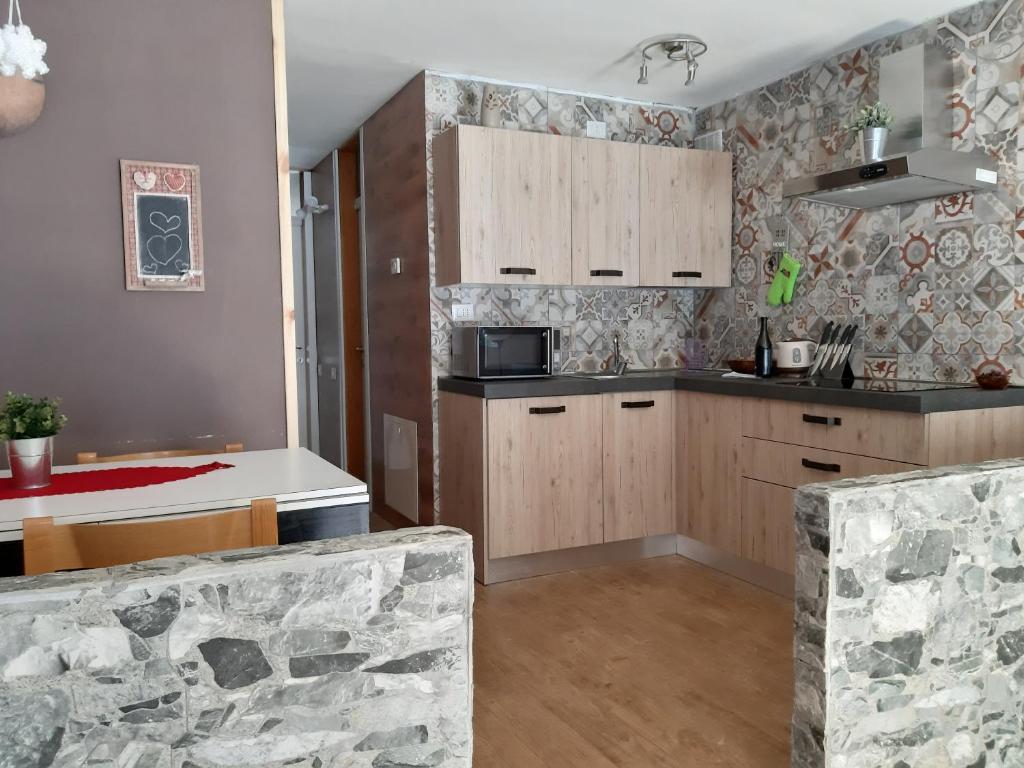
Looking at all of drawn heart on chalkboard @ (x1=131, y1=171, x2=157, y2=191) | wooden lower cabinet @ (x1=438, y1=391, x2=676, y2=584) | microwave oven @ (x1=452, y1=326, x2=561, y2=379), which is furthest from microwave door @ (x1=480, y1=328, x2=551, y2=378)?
drawn heart on chalkboard @ (x1=131, y1=171, x2=157, y2=191)

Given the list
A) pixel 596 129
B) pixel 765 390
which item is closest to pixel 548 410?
pixel 765 390

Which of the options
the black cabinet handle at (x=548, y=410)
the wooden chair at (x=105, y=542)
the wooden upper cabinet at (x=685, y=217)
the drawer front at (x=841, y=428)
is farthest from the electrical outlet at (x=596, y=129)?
the wooden chair at (x=105, y=542)

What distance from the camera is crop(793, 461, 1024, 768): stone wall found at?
177 cm

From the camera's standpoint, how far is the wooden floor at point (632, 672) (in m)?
2.20

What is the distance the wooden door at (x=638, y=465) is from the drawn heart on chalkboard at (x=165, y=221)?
2.05m

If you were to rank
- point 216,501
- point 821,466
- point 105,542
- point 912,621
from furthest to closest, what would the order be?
point 821,466 → point 912,621 → point 216,501 → point 105,542

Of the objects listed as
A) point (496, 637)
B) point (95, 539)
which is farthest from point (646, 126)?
point (95, 539)

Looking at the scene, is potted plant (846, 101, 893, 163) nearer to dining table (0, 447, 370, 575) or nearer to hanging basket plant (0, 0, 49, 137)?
dining table (0, 447, 370, 575)

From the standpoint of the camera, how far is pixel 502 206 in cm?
380

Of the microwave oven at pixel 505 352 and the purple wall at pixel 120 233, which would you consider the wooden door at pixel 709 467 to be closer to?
the microwave oven at pixel 505 352

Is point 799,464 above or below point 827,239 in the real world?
below

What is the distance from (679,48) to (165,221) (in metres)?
2.40

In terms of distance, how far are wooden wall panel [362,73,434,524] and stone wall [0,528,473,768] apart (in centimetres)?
280

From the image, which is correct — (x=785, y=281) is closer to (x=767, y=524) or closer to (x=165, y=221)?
(x=767, y=524)
